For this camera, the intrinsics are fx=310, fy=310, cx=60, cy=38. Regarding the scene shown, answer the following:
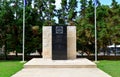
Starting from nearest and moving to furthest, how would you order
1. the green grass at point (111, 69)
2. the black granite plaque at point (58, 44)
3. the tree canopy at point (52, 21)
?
the green grass at point (111, 69)
the black granite plaque at point (58, 44)
the tree canopy at point (52, 21)

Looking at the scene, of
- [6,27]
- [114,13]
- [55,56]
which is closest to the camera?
[55,56]

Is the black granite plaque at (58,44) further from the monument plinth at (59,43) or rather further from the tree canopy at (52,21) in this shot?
the tree canopy at (52,21)

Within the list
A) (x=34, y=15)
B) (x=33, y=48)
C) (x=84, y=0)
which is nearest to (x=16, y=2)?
(x=34, y=15)

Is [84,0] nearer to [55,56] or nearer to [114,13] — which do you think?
[114,13]

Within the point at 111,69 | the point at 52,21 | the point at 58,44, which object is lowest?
the point at 111,69

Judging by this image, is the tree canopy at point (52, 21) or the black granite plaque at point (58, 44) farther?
the tree canopy at point (52, 21)

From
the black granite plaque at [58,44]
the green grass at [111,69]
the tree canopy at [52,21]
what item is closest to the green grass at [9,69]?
the black granite plaque at [58,44]

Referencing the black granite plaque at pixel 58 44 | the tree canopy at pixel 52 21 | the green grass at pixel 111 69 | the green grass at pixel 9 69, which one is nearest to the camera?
the green grass at pixel 9 69

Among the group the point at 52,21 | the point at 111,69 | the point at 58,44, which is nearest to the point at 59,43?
the point at 58,44

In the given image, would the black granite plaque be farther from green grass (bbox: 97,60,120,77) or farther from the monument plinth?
green grass (bbox: 97,60,120,77)

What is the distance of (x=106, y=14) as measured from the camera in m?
32.7

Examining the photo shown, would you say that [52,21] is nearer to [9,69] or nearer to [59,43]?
[59,43]

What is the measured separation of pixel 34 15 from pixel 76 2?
16.3 ft

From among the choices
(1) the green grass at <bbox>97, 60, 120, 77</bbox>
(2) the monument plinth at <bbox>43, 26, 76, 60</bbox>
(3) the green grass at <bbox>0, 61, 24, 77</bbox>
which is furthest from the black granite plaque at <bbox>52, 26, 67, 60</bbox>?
(1) the green grass at <bbox>97, 60, 120, 77</bbox>
